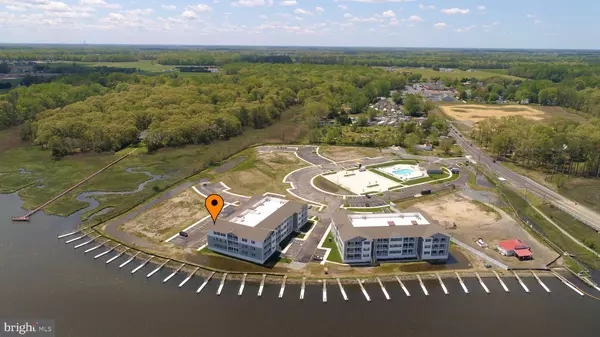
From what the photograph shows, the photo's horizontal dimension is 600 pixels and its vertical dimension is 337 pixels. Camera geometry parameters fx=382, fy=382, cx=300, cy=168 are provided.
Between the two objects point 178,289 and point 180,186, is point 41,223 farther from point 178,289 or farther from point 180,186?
point 178,289

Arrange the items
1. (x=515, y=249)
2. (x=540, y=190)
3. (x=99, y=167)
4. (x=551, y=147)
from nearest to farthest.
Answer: (x=515, y=249)
(x=540, y=190)
(x=551, y=147)
(x=99, y=167)

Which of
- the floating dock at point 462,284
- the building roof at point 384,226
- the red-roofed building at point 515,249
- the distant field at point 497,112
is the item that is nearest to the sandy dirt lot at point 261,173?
the building roof at point 384,226

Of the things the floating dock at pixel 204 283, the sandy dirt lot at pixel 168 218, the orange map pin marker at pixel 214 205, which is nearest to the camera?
the floating dock at pixel 204 283

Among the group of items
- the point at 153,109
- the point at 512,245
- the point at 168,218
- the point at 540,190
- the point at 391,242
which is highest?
the point at 153,109

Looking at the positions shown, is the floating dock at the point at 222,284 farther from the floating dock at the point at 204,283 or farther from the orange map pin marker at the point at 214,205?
the orange map pin marker at the point at 214,205

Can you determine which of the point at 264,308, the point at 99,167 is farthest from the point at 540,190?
the point at 99,167

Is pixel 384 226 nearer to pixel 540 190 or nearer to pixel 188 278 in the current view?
pixel 188 278

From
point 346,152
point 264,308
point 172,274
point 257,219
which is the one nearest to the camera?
point 264,308

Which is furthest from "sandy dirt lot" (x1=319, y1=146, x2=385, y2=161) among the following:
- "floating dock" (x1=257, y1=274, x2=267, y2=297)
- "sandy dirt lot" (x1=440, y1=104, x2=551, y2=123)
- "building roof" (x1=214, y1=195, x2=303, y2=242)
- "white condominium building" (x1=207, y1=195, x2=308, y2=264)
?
"sandy dirt lot" (x1=440, y1=104, x2=551, y2=123)

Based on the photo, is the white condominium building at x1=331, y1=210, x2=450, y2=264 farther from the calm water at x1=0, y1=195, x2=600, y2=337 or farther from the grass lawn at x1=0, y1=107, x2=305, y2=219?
the grass lawn at x1=0, y1=107, x2=305, y2=219
